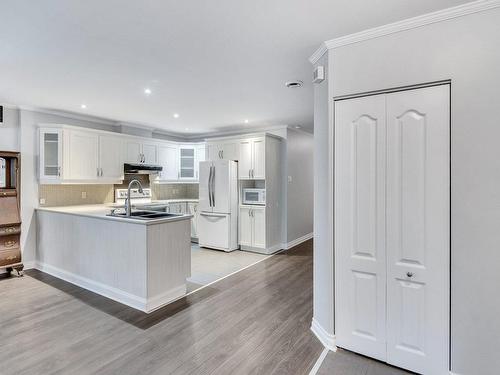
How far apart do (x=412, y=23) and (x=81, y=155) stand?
4920 mm

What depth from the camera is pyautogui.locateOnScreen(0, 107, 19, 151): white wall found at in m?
4.25

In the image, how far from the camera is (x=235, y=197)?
5781 millimetres

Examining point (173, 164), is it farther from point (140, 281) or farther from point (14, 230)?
point (140, 281)

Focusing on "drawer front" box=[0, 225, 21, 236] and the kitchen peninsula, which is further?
"drawer front" box=[0, 225, 21, 236]

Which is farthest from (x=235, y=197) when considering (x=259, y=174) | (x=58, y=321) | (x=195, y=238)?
(x=58, y=321)

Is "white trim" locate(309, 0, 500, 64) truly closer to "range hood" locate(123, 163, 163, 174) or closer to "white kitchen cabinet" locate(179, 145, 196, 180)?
"range hood" locate(123, 163, 163, 174)

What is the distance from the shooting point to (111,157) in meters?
5.21

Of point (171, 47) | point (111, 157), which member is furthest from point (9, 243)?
point (171, 47)

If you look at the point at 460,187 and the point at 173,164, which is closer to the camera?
the point at 460,187

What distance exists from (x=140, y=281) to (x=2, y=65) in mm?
2646

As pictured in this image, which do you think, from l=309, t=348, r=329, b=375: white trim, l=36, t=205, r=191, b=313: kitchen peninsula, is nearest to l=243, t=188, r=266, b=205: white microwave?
l=36, t=205, r=191, b=313: kitchen peninsula

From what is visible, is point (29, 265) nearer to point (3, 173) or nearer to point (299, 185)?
point (3, 173)

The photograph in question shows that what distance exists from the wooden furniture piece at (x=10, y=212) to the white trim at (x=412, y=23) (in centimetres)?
468

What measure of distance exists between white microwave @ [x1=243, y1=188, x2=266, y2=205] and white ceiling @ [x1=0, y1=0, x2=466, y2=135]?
6.32 ft
